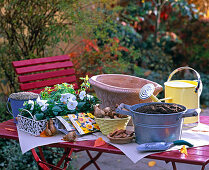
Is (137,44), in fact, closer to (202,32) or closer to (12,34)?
(202,32)

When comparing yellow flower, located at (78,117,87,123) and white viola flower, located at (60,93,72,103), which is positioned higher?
white viola flower, located at (60,93,72,103)

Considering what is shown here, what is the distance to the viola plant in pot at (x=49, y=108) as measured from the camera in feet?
6.70

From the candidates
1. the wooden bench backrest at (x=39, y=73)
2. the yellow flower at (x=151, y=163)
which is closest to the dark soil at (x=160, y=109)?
the wooden bench backrest at (x=39, y=73)

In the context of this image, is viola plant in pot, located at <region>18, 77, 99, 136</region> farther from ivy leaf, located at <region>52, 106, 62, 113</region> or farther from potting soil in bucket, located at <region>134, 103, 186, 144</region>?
potting soil in bucket, located at <region>134, 103, 186, 144</region>

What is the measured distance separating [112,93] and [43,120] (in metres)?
0.47

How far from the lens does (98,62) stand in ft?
17.2

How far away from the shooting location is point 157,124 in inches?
68.2

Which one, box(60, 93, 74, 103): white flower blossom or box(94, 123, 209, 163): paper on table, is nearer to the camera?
box(94, 123, 209, 163): paper on table

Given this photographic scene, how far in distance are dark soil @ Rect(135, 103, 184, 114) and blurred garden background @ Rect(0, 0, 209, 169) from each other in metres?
1.80

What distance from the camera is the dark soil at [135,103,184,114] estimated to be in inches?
69.9

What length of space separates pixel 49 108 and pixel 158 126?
73cm

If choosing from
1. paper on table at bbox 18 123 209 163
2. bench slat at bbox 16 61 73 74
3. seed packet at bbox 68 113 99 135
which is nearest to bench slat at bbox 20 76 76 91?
bench slat at bbox 16 61 73 74

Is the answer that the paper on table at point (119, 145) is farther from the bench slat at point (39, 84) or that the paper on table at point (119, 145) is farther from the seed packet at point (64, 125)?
the bench slat at point (39, 84)

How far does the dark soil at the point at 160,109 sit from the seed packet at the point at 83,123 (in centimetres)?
35
